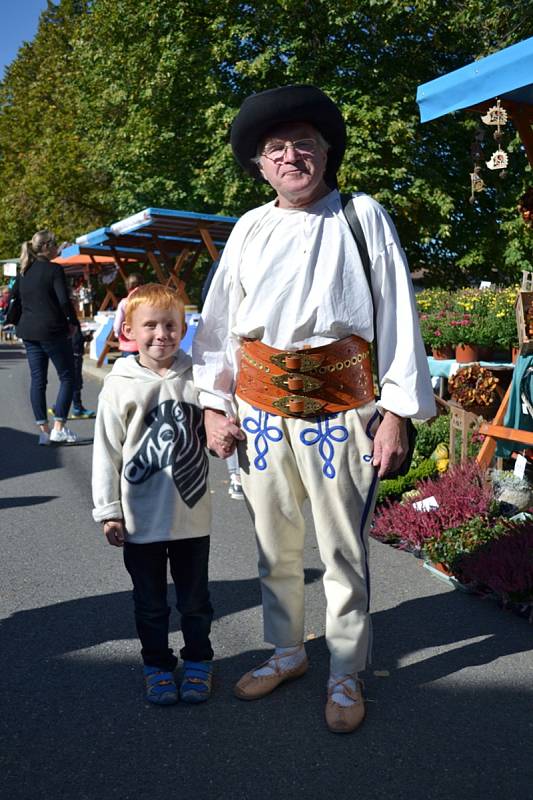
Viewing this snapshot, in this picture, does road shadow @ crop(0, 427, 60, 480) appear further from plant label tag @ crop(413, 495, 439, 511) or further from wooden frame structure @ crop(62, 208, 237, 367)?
wooden frame structure @ crop(62, 208, 237, 367)

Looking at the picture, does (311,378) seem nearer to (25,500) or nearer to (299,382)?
(299,382)

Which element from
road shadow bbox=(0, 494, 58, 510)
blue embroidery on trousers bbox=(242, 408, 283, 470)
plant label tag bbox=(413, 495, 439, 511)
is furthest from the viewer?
road shadow bbox=(0, 494, 58, 510)

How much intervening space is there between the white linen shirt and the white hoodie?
0.40 m

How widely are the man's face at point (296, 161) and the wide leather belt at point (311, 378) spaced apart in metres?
0.49

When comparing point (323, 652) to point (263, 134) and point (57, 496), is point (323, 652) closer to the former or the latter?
point (263, 134)

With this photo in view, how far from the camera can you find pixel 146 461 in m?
2.89

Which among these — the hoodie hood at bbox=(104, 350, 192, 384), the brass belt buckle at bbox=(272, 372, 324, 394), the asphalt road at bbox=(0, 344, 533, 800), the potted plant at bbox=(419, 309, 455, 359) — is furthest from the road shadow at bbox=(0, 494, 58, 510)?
the brass belt buckle at bbox=(272, 372, 324, 394)

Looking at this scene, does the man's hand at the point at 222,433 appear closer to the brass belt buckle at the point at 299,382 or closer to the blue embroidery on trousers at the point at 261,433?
the blue embroidery on trousers at the point at 261,433

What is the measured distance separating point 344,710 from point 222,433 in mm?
982

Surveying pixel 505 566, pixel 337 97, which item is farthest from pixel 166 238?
pixel 505 566

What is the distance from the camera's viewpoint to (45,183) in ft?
83.3

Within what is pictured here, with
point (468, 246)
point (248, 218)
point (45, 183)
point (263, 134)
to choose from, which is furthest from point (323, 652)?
point (45, 183)

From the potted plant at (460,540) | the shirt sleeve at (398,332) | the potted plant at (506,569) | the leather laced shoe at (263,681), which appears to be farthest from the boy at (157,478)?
the potted plant at (460,540)

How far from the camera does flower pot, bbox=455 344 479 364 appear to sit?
21.2 ft
